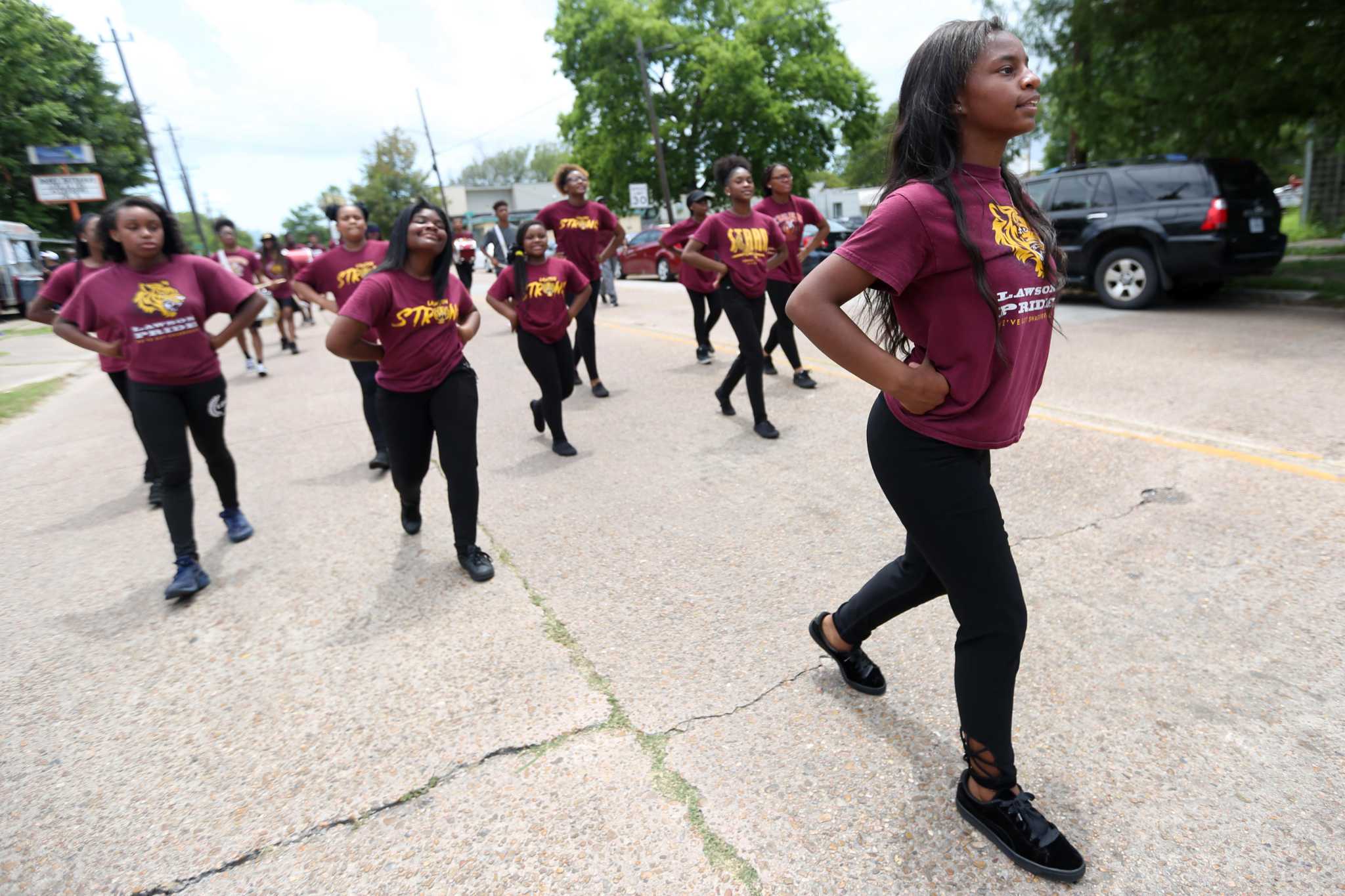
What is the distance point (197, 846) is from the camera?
7.47 feet

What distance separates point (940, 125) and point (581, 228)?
6.29 metres

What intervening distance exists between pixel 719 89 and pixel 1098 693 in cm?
3288

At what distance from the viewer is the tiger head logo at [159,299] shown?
4.01 metres

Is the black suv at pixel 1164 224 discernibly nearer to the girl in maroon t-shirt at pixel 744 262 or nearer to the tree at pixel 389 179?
the girl in maroon t-shirt at pixel 744 262

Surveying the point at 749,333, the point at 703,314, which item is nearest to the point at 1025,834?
the point at 749,333

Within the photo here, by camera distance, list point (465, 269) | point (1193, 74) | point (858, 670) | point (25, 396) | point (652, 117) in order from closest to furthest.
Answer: point (858, 670), point (465, 269), point (25, 396), point (1193, 74), point (652, 117)

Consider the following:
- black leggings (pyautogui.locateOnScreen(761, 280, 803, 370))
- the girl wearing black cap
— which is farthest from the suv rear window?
black leggings (pyautogui.locateOnScreen(761, 280, 803, 370))

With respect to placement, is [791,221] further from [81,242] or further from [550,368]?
[81,242]

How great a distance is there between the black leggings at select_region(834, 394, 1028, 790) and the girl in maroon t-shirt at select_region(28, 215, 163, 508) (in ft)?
15.0

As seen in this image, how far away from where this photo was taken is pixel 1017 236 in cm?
183

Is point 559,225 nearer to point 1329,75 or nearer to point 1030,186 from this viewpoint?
point 1030,186

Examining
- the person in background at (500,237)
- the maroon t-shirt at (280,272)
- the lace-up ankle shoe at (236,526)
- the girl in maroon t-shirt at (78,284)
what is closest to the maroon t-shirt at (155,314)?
the girl in maroon t-shirt at (78,284)

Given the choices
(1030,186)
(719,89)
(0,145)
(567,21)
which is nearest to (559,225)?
(0,145)

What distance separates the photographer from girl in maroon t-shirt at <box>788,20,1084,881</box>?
1.72m
